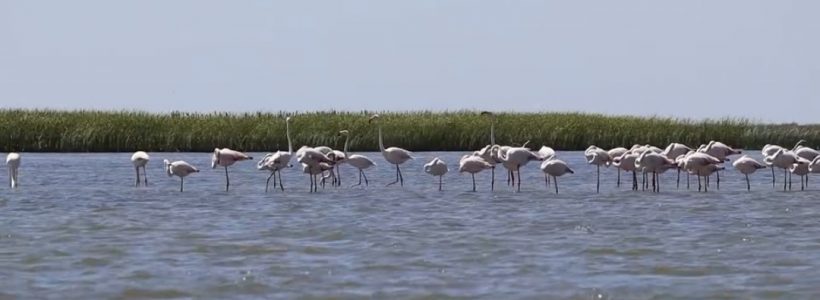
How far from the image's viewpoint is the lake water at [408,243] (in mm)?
9180

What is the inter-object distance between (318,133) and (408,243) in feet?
67.0

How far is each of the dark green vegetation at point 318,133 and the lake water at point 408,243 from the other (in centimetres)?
1172

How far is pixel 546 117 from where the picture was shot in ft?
112

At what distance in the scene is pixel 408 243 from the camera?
11.8 metres

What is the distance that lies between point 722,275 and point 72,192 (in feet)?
37.3

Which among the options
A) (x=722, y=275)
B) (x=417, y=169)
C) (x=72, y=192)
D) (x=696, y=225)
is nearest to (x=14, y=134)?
(x=417, y=169)

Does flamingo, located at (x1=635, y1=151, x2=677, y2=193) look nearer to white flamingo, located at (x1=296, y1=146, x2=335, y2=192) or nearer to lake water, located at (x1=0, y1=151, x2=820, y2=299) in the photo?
lake water, located at (x1=0, y1=151, x2=820, y2=299)

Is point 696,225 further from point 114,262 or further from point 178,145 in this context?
point 178,145

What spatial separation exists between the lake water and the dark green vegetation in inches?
461

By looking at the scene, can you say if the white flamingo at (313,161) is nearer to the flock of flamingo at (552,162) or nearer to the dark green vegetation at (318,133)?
the flock of flamingo at (552,162)

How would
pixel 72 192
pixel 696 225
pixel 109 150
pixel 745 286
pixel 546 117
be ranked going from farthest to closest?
pixel 546 117 → pixel 109 150 → pixel 72 192 → pixel 696 225 → pixel 745 286

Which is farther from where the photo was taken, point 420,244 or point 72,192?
point 72,192

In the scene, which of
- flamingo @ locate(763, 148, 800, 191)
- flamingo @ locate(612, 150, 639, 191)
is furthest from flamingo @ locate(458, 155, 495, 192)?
flamingo @ locate(763, 148, 800, 191)

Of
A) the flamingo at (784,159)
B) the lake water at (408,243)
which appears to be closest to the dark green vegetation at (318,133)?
the lake water at (408,243)
